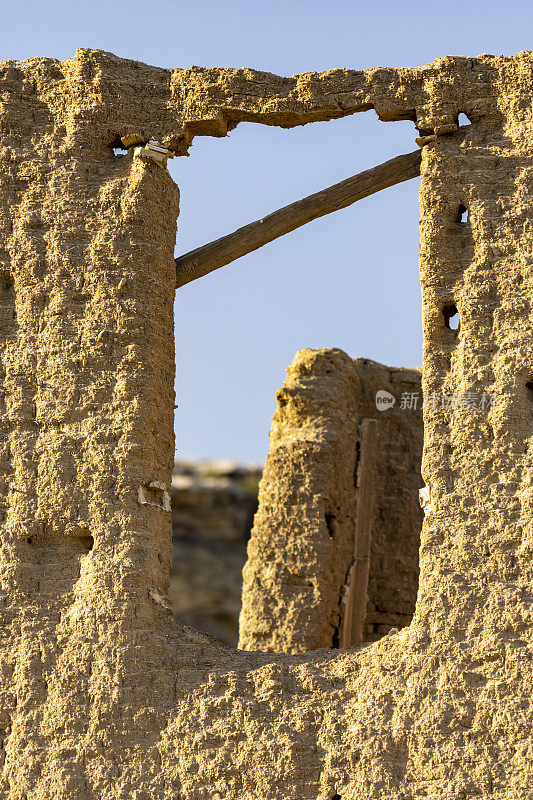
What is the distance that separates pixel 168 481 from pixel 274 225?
1.54 m

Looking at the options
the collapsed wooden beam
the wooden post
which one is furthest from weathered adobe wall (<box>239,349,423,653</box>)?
the collapsed wooden beam

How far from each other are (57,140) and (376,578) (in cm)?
400

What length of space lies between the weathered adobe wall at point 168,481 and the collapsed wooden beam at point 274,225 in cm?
30

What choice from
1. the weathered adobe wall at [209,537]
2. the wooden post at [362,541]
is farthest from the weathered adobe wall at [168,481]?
the weathered adobe wall at [209,537]

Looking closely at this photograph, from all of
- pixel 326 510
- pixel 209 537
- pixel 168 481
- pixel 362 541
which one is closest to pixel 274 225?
pixel 168 481

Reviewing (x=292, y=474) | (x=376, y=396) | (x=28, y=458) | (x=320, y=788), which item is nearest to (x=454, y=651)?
(x=320, y=788)

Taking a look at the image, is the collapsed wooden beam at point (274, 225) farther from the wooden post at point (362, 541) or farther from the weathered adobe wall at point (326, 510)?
the wooden post at point (362, 541)

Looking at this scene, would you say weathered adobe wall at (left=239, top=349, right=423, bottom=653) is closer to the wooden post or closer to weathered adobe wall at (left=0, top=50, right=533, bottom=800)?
the wooden post

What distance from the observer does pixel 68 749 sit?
5.98 metres

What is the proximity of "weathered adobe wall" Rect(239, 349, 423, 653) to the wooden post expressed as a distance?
5 centimetres

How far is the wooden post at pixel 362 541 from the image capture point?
28.5 ft

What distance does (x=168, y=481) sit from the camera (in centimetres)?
660

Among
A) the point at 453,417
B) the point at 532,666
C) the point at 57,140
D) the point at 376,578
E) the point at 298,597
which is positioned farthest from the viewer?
the point at 376,578

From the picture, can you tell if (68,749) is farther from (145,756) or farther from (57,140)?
(57,140)
